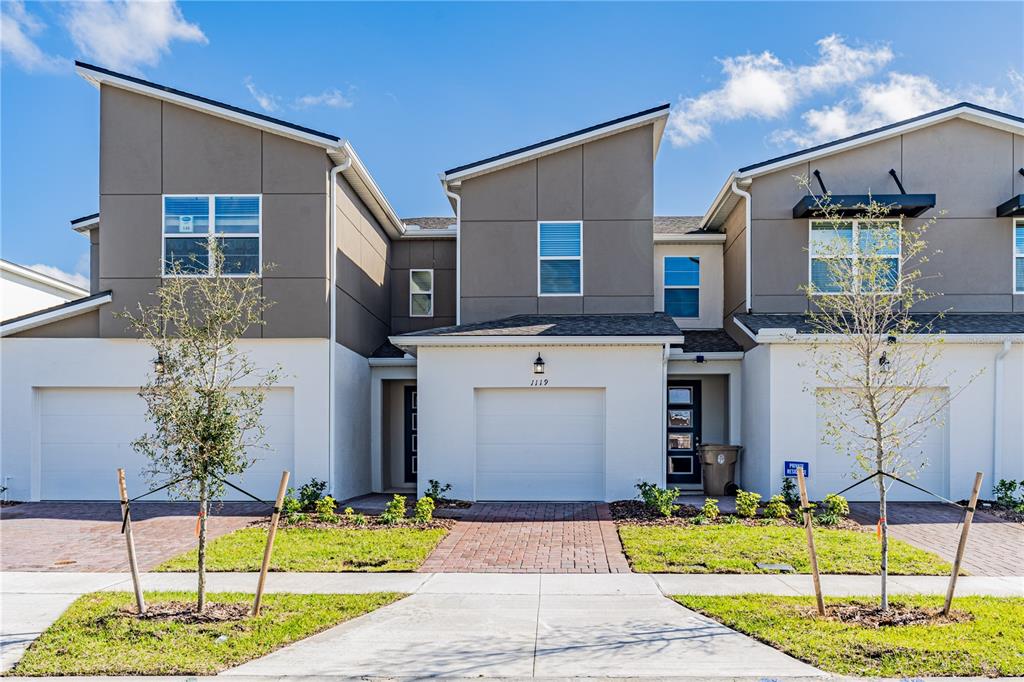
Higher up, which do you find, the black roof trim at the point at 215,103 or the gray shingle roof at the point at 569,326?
the black roof trim at the point at 215,103

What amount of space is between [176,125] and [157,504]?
6.92 m

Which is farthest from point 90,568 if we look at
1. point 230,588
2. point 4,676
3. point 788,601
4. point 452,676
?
point 788,601

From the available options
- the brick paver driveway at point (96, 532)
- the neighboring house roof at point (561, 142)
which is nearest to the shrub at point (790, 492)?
the neighboring house roof at point (561, 142)

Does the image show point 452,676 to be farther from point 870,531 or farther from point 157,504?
point 157,504

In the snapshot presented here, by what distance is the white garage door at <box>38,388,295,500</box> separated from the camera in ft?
45.0

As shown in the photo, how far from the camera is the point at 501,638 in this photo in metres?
6.30

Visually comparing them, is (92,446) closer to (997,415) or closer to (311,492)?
(311,492)

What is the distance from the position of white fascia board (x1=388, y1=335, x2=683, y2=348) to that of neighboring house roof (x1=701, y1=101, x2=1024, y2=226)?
409cm

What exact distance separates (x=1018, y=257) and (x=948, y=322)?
93.4 inches

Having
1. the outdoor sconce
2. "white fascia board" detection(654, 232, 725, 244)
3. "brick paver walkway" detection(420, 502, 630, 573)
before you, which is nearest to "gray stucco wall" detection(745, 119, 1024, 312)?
"white fascia board" detection(654, 232, 725, 244)

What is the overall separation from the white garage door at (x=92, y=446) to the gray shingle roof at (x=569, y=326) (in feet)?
14.2

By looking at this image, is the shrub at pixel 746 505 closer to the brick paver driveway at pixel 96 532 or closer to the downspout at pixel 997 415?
the downspout at pixel 997 415

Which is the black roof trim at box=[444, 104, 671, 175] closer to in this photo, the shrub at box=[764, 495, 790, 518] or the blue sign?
the blue sign

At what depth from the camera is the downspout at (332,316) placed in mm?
13445
